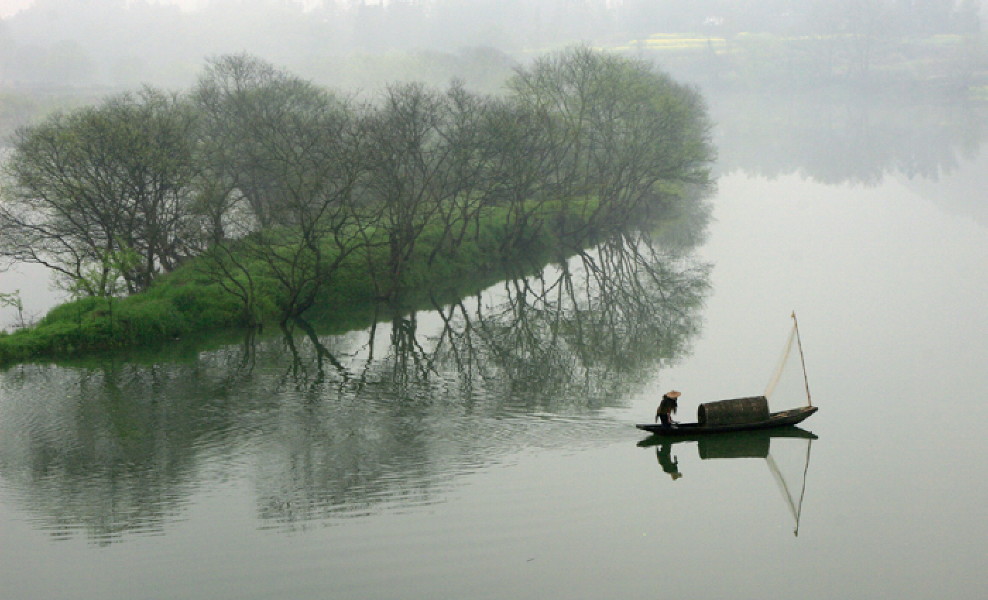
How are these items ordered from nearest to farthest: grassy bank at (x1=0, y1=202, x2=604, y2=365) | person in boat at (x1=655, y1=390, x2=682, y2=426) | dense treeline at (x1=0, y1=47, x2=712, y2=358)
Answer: person in boat at (x1=655, y1=390, x2=682, y2=426), grassy bank at (x1=0, y1=202, x2=604, y2=365), dense treeline at (x1=0, y1=47, x2=712, y2=358)

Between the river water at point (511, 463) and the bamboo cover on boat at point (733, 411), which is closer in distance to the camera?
the river water at point (511, 463)

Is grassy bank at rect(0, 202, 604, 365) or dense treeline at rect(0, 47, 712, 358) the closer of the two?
grassy bank at rect(0, 202, 604, 365)

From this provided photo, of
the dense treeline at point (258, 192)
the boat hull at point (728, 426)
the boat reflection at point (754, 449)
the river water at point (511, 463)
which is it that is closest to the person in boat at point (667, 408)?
the boat hull at point (728, 426)

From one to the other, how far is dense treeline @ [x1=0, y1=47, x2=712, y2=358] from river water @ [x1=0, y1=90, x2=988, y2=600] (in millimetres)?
4766

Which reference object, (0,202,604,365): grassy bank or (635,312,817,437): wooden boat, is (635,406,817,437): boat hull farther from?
(0,202,604,365): grassy bank

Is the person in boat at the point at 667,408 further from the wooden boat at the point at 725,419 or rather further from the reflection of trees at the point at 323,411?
the reflection of trees at the point at 323,411

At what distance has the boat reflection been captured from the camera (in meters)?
31.3

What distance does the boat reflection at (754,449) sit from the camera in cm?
3133

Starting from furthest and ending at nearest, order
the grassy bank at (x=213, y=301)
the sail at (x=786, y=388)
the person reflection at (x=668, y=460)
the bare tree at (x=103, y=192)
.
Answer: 1. the bare tree at (x=103, y=192)
2. the grassy bank at (x=213, y=301)
3. the sail at (x=786, y=388)
4. the person reflection at (x=668, y=460)

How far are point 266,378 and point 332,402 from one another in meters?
5.67

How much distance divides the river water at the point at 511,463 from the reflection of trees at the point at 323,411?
0.14 m

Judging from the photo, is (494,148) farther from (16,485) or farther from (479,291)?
(16,485)

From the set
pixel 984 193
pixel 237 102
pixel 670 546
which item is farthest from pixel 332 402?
pixel 984 193

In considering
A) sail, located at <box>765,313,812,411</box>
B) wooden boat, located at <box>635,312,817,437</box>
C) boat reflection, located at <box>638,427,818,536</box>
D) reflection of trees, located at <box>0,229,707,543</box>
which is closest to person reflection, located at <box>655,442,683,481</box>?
boat reflection, located at <box>638,427,818,536</box>
